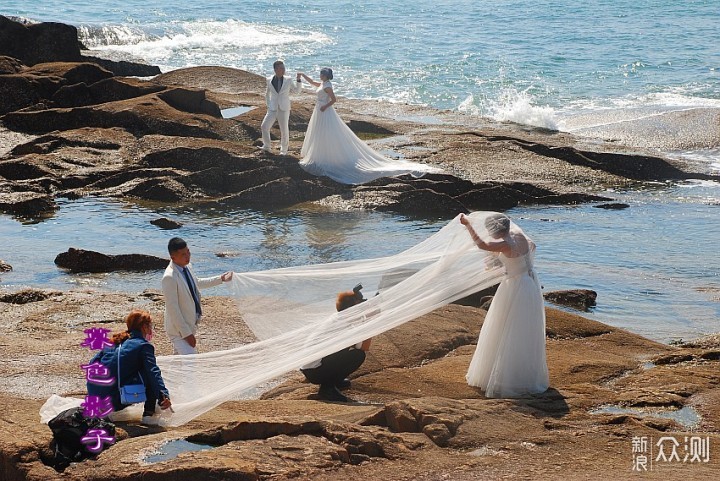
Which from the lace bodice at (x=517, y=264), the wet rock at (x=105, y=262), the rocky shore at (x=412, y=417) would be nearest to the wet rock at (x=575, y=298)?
the rocky shore at (x=412, y=417)

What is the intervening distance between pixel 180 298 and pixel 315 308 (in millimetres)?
1390

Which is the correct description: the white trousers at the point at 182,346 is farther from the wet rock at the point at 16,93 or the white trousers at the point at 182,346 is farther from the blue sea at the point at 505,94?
the wet rock at the point at 16,93

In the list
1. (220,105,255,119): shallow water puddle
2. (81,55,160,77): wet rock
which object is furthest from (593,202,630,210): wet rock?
(81,55,160,77): wet rock

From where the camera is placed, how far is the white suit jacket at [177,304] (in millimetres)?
8109

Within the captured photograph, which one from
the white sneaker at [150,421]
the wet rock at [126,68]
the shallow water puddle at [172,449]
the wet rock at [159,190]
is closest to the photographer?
the shallow water puddle at [172,449]

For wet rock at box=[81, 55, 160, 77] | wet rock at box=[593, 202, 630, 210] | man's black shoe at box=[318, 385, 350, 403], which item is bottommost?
man's black shoe at box=[318, 385, 350, 403]

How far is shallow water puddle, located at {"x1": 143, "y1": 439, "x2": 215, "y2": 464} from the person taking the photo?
20.5ft

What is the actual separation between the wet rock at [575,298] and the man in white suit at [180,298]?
6.11 meters

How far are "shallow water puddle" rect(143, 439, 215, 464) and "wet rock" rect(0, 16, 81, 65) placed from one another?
22223 millimetres

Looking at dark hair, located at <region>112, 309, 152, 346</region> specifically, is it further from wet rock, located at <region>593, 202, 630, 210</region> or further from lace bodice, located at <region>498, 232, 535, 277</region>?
wet rock, located at <region>593, 202, 630, 210</region>

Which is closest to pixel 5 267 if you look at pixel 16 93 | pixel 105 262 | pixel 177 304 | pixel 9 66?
pixel 105 262

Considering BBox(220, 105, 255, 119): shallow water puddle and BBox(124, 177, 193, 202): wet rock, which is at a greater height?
BBox(220, 105, 255, 119): shallow water puddle

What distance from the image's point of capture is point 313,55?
141 feet

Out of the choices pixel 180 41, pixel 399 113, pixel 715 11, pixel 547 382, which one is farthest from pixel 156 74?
pixel 715 11
